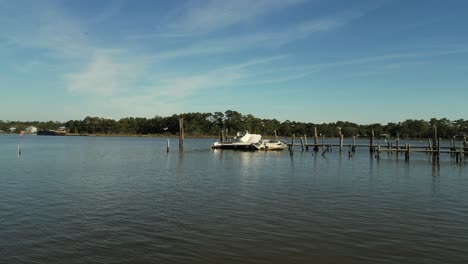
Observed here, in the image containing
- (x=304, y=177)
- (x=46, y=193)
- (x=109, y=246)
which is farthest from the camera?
(x=304, y=177)

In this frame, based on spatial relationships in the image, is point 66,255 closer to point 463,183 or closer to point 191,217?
point 191,217

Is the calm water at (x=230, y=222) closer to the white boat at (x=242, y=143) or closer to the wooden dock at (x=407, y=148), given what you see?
the wooden dock at (x=407, y=148)

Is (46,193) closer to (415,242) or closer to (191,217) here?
(191,217)

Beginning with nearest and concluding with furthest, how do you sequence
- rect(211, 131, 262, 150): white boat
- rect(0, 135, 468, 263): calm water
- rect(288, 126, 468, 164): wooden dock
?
1. rect(0, 135, 468, 263): calm water
2. rect(288, 126, 468, 164): wooden dock
3. rect(211, 131, 262, 150): white boat

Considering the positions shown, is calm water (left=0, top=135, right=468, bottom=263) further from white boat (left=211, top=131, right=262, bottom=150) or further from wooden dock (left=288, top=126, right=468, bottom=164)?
white boat (left=211, top=131, right=262, bottom=150)

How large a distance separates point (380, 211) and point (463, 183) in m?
15.2

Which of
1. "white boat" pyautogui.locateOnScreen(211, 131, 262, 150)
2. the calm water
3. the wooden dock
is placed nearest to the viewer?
the calm water

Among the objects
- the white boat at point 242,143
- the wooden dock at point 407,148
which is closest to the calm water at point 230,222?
the wooden dock at point 407,148

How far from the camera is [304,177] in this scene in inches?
1278

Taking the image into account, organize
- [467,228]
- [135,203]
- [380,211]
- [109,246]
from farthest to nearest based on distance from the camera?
[135,203], [380,211], [467,228], [109,246]

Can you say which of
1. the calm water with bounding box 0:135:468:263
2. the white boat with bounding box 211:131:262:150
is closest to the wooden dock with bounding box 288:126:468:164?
the white boat with bounding box 211:131:262:150

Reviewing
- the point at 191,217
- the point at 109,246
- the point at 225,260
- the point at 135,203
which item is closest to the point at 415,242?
the point at 225,260

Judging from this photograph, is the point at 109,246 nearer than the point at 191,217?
Yes

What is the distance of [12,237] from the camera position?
527 inches
